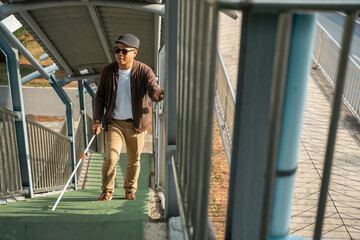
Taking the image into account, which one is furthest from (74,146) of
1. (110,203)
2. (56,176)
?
(110,203)

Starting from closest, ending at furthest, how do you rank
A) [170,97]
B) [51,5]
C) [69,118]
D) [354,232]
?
[170,97], [51,5], [354,232], [69,118]

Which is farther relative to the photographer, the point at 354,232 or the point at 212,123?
the point at 354,232

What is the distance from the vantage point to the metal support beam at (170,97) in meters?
2.07

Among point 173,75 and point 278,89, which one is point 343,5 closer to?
point 278,89

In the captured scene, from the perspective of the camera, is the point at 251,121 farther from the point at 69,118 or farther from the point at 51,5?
the point at 69,118

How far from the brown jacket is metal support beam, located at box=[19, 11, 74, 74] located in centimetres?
178

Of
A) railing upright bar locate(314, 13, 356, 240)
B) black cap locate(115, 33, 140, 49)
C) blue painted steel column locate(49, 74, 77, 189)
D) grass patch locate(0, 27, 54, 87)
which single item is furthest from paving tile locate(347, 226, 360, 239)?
grass patch locate(0, 27, 54, 87)

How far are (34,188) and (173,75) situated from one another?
14.3 ft

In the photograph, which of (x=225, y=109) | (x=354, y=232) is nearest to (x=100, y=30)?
(x=225, y=109)

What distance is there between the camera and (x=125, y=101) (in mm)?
4340

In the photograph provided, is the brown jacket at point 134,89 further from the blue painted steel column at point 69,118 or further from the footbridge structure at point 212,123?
the blue painted steel column at point 69,118

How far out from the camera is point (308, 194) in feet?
21.5

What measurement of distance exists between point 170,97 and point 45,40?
4.73 m

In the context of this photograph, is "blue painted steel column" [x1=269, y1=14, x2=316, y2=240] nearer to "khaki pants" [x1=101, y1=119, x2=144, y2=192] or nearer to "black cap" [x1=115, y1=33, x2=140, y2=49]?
"black cap" [x1=115, y1=33, x2=140, y2=49]
